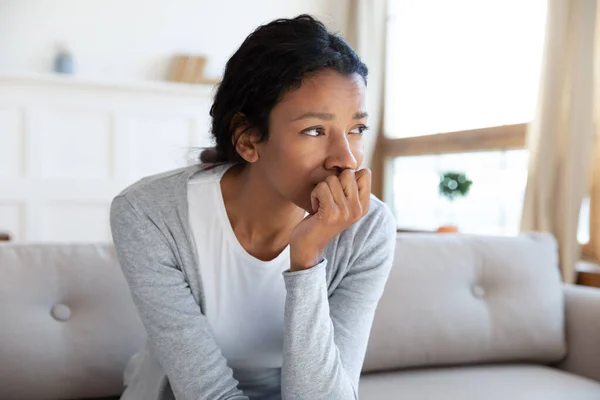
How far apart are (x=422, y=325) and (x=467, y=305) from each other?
0.52 feet

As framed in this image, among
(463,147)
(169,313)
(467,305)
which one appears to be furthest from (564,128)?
(169,313)

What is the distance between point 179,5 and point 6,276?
3362 mm

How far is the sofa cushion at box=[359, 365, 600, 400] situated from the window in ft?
4.74

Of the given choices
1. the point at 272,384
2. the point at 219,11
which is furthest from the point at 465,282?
the point at 219,11

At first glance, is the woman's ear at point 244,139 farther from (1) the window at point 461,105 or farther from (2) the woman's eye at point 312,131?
(1) the window at point 461,105

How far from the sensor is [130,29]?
425 cm

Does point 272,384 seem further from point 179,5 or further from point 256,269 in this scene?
point 179,5

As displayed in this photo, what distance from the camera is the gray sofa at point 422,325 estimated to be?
54.1 inches

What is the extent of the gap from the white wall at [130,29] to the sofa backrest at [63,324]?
291 cm

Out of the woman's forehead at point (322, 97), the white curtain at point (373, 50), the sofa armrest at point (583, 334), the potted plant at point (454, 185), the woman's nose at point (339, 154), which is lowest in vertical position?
the sofa armrest at point (583, 334)

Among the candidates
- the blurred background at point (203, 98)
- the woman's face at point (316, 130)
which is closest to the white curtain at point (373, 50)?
the blurred background at point (203, 98)

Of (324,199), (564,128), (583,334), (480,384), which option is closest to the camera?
(324,199)

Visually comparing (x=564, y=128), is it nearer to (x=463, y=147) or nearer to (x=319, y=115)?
(x=463, y=147)

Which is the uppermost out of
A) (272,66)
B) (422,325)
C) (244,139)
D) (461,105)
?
(461,105)
